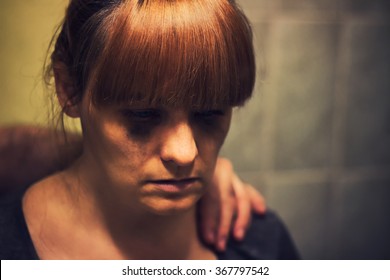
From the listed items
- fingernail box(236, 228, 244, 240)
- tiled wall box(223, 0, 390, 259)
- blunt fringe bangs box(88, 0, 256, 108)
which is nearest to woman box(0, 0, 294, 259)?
blunt fringe bangs box(88, 0, 256, 108)

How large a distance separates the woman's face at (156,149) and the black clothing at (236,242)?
137mm

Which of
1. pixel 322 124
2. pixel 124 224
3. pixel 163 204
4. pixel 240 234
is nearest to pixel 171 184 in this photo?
pixel 163 204

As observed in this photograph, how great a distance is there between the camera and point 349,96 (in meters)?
1.31

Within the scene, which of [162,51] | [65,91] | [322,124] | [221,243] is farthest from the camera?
[322,124]

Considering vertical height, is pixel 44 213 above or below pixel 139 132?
below

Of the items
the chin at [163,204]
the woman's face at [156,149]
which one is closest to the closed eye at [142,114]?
the woman's face at [156,149]

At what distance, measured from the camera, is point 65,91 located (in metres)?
0.69

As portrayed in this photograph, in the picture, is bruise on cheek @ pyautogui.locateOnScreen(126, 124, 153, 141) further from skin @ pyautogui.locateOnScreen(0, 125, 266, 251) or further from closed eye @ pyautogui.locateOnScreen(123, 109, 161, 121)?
skin @ pyautogui.locateOnScreen(0, 125, 266, 251)

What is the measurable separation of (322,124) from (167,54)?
0.80m

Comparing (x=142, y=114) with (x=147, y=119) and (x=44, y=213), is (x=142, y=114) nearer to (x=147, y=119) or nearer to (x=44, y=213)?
(x=147, y=119)

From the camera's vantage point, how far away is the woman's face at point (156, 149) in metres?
0.62

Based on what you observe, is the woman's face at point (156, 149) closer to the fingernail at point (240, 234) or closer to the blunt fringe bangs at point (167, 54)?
the blunt fringe bangs at point (167, 54)

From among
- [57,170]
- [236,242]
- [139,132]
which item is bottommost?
[236,242]

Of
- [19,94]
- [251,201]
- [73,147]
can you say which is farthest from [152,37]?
[19,94]
